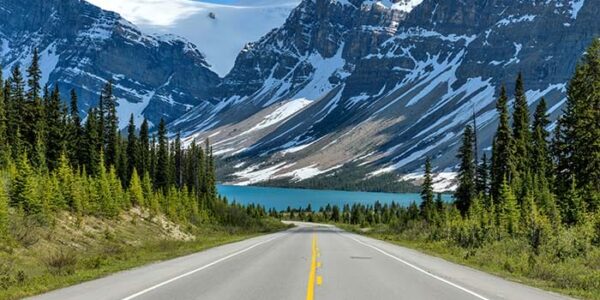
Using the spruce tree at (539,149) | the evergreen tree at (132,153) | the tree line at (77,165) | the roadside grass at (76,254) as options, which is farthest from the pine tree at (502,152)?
the evergreen tree at (132,153)

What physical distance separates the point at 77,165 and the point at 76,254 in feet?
146

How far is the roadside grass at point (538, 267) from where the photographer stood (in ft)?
69.8

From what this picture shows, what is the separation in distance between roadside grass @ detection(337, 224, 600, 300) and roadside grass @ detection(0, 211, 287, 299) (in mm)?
15041

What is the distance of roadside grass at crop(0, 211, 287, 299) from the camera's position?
1995cm

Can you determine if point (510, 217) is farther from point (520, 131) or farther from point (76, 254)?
point (76, 254)

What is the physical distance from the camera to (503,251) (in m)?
35.1

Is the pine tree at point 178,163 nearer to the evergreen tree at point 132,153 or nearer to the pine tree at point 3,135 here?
the evergreen tree at point 132,153

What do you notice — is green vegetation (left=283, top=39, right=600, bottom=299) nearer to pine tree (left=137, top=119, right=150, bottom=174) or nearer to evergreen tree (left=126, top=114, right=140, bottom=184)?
pine tree (left=137, top=119, right=150, bottom=174)

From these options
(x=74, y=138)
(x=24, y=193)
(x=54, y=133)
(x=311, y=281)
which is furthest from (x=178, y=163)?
(x=311, y=281)

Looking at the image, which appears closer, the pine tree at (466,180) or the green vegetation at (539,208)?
the green vegetation at (539,208)

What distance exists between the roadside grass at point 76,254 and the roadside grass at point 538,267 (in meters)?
15.0

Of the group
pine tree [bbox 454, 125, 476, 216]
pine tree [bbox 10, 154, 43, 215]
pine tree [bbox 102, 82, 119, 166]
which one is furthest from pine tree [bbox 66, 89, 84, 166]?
pine tree [bbox 454, 125, 476, 216]

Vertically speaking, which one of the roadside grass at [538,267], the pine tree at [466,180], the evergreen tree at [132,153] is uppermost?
the evergreen tree at [132,153]

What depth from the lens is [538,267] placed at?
25922mm
